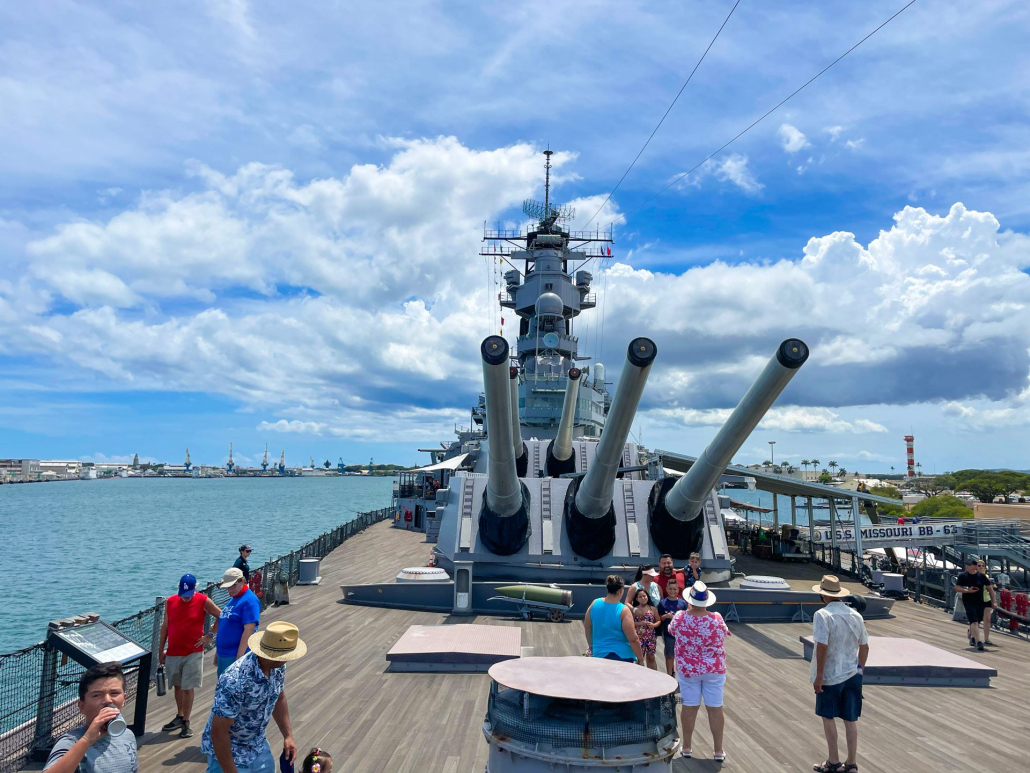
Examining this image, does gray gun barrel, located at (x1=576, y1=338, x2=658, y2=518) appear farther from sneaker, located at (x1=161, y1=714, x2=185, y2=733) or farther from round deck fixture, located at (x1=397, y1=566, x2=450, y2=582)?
sneaker, located at (x1=161, y1=714, x2=185, y2=733)

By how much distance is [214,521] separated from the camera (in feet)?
184

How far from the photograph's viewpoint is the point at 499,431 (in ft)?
26.5

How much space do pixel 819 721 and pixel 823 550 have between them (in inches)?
570

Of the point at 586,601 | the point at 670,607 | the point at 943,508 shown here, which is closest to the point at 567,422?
the point at 586,601

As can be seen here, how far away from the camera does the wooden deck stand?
4719 millimetres

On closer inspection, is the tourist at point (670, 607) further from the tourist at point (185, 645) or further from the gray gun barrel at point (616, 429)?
the tourist at point (185, 645)

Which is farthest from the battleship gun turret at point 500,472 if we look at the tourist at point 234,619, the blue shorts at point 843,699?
the blue shorts at point 843,699

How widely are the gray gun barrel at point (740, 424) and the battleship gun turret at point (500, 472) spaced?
2.40 meters

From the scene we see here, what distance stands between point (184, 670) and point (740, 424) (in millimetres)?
6016

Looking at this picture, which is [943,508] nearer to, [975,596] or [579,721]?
[975,596]

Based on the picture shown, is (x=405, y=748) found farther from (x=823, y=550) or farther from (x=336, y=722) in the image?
(x=823, y=550)

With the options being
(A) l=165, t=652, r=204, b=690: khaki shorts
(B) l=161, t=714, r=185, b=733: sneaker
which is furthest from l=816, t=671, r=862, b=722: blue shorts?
(B) l=161, t=714, r=185, b=733: sneaker

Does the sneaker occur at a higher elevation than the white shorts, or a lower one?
lower

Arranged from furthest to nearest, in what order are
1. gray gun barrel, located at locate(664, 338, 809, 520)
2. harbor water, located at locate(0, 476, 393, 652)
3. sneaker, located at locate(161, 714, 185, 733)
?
harbor water, located at locate(0, 476, 393, 652)
gray gun barrel, located at locate(664, 338, 809, 520)
sneaker, located at locate(161, 714, 185, 733)
